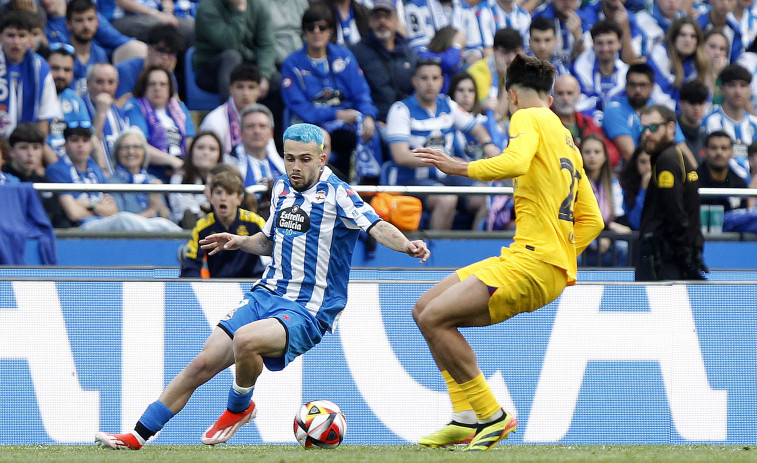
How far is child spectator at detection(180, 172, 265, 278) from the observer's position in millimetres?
8664

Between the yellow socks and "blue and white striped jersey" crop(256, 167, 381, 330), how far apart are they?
853 millimetres

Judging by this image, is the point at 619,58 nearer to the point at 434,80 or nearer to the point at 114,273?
the point at 434,80

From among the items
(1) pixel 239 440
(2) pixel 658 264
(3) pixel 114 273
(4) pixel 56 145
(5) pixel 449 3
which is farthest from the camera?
(5) pixel 449 3

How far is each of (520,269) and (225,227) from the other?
3161 mm

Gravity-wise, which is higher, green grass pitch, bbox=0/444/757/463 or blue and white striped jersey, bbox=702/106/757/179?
blue and white striped jersey, bbox=702/106/757/179

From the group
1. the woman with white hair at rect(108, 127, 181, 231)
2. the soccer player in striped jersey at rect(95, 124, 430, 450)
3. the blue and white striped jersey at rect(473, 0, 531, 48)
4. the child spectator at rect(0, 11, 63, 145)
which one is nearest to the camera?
the soccer player in striped jersey at rect(95, 124, 430, 450)

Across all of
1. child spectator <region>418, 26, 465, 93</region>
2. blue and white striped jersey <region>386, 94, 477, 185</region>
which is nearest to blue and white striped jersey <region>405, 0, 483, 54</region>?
child spectator <region>418, 26, 465, 93</region>

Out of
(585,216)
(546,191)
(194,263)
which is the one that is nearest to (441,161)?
(546,191)

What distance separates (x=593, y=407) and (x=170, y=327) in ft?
9.14

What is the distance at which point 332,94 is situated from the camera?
11148 mm

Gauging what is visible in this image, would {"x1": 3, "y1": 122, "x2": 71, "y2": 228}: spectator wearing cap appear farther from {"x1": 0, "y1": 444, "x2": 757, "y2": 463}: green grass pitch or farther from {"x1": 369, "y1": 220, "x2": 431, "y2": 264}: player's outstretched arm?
{"x1": 369, "y1": 220, "x2": 431, "y2": 264}: player's outstretched arm

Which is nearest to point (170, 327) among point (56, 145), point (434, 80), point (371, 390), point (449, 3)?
point (371, 390)

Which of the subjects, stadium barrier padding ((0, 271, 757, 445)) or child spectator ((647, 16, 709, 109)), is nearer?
stadium barrier padding ((0, 271, 757, 445))

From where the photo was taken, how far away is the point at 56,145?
34.2 ft
